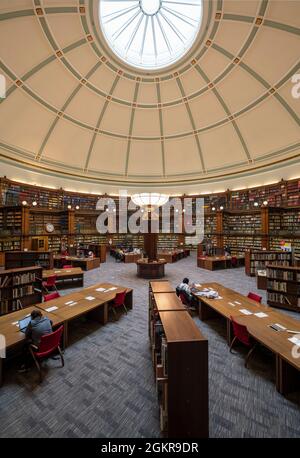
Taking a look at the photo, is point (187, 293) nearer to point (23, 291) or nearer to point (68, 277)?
point (23, 291)

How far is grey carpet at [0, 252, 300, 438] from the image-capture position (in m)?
2.15

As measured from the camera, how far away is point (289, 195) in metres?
11.1

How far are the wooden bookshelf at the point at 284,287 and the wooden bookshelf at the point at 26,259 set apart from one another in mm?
8388

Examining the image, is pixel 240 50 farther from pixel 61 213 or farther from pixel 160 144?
pixel 61 213

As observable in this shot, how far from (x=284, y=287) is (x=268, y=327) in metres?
3.02

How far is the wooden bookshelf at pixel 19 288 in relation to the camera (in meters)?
4.98

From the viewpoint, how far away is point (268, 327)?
316 cm

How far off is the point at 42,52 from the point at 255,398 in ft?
45.2

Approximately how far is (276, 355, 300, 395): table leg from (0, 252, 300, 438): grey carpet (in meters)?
0.09

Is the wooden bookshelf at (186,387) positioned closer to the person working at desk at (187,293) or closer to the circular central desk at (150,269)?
the person working at desk at (187,293)

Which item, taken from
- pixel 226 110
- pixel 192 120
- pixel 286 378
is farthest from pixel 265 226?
pixel 286 378

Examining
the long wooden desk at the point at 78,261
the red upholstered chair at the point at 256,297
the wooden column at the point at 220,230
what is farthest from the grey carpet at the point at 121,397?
the wooden column at the point at 220,230
